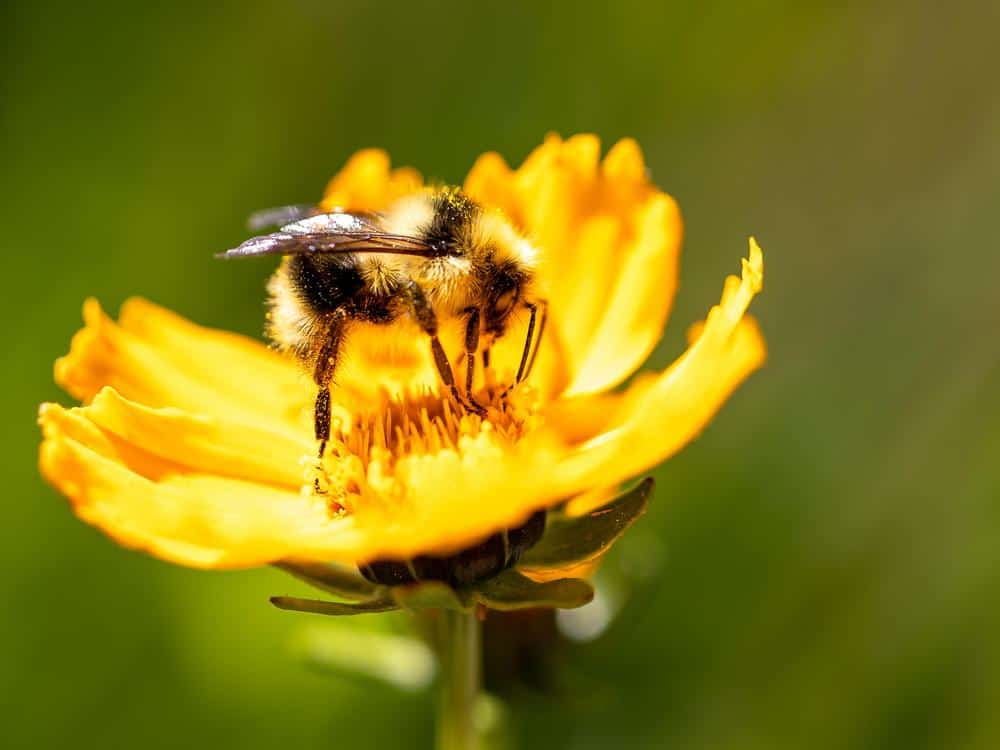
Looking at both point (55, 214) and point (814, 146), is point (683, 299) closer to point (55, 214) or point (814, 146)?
point (814, 146)

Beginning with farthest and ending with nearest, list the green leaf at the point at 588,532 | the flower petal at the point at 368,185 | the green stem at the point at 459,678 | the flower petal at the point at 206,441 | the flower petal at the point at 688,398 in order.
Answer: the flower petal at the point at 368,185 < the flower petal at the point at 206,441 < the green stem at the point at 459,678 < the green leaf at the point at 588,532 < the flower petal at the point at 688,398

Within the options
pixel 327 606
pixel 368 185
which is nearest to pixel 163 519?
pixel 327 606

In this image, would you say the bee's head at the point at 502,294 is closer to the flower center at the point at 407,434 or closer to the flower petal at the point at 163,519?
the flower center at the point at 407,434

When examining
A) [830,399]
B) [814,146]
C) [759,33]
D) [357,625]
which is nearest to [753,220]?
[814,146]

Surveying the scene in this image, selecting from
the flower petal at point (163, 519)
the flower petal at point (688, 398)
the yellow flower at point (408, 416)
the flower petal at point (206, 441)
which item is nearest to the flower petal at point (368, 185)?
the yellow flower at point (408, 416)

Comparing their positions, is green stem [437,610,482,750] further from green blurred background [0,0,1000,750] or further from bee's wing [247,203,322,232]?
bee's wing [247,203,322,232]

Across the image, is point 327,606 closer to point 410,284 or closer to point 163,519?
point 163,519
